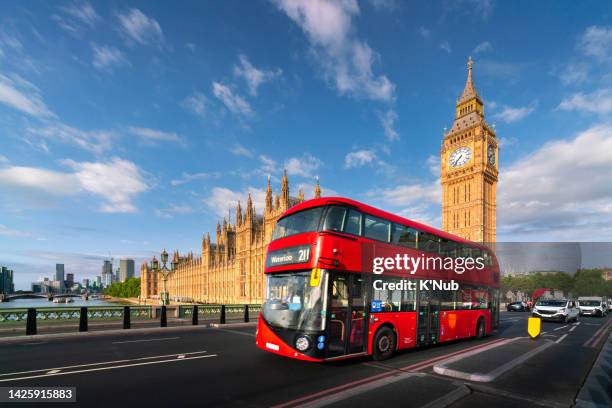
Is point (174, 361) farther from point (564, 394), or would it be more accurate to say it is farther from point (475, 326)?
A: point (475, 326)

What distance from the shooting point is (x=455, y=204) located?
72.6 m

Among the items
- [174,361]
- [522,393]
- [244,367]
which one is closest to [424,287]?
[522,393]

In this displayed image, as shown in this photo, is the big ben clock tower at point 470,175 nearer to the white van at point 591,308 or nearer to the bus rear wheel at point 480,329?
the white van at point 591,308

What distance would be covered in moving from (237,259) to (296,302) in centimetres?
6637

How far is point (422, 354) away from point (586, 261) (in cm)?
2144

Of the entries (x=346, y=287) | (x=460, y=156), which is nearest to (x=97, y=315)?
(x=346, y=287)

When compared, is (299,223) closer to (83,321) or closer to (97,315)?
(83,321)

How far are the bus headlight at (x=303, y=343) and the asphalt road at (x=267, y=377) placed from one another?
0.64m

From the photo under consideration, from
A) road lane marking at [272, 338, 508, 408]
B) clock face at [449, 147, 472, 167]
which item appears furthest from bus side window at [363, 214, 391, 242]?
clock face at [449, 147, 472, 167]

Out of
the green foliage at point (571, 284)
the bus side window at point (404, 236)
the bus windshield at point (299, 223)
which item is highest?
the bus windshield at point (299, 223)

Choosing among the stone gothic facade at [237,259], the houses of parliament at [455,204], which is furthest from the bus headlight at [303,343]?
the houses of parliament at [455,204]

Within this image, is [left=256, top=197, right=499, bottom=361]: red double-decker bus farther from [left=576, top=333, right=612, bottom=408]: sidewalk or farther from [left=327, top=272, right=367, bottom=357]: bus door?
[left=576, top=333, right=612, bottom=408]: sidewalk

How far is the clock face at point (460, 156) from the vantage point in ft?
234

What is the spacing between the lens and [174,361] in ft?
30.9
